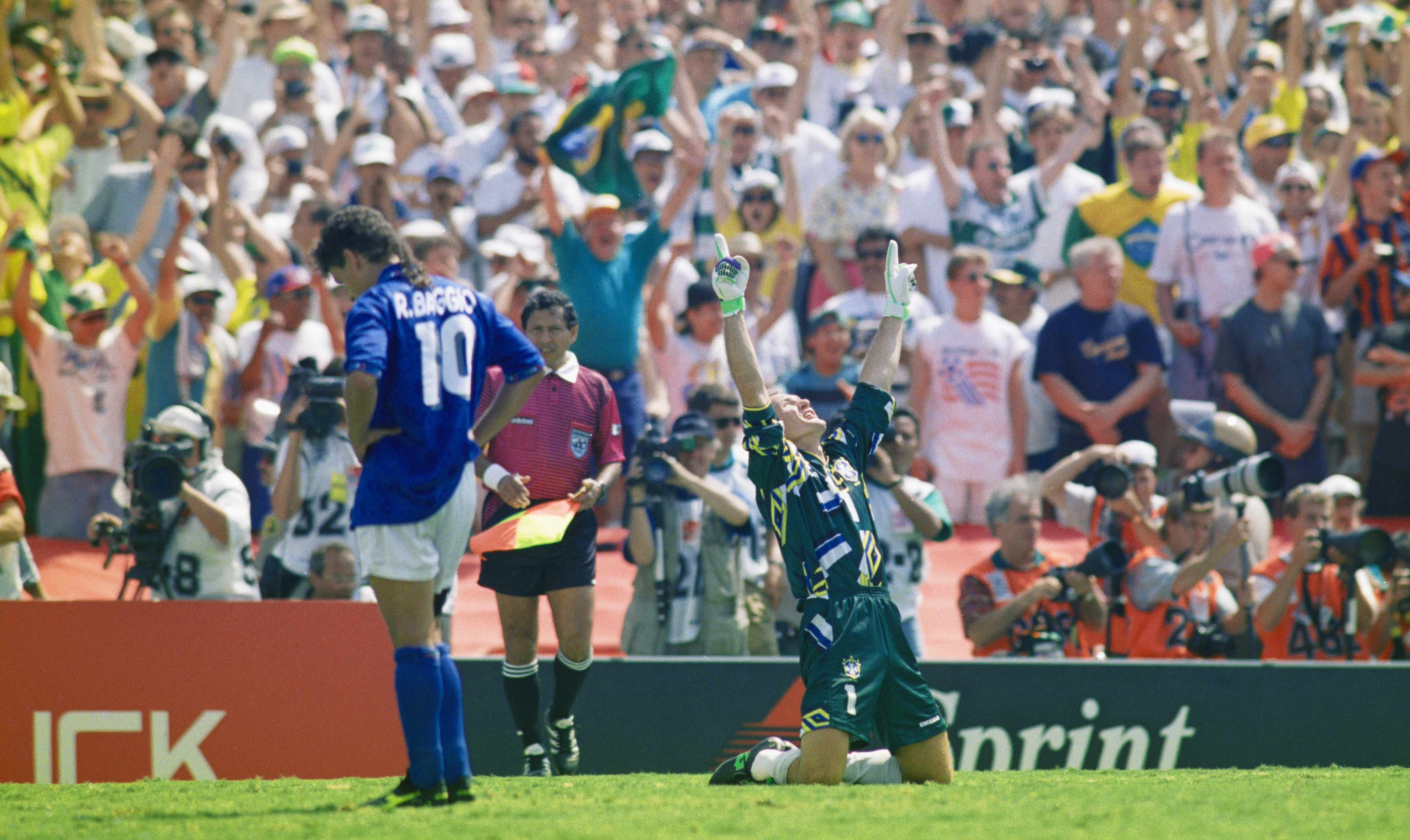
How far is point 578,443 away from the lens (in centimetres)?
723

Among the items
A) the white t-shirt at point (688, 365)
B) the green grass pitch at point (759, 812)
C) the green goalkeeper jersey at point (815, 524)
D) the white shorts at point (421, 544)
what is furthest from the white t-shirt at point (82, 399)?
the green goalkeeper jersey at point (815, 524)

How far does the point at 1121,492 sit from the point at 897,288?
289cm

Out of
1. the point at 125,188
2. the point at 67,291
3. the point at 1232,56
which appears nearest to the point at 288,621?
the point at 67,291

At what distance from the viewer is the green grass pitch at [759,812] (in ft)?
15.7

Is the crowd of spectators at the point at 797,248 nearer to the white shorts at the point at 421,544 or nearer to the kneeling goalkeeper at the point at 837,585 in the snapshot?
the kneeling goalkeeper at the point at 837,585

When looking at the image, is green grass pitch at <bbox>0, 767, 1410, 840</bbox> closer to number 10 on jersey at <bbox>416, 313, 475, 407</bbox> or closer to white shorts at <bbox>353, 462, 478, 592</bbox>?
white shorts at <bbox>353, 462, 478, 592</bbox>

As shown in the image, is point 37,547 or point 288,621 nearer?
point 288,621

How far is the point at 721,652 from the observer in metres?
8.74

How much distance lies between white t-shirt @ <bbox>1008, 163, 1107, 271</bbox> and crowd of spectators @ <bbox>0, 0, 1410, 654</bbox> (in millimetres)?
24

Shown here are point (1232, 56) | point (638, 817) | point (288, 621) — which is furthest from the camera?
point (1232, 56)

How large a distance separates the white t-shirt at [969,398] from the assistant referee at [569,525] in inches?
158

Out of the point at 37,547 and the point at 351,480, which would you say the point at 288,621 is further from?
the point at 37,547

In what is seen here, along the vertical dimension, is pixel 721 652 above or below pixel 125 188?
below

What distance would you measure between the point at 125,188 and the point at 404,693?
800cm
